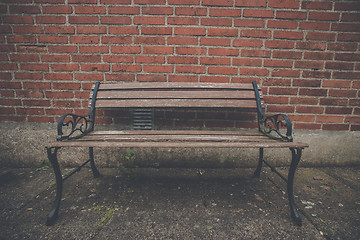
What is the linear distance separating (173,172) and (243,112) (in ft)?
3.44

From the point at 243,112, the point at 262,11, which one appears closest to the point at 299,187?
the point at 243,112

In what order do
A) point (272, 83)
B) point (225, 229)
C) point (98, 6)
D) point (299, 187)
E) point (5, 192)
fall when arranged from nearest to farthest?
point (225, 229) < point (5, 192) < point (299, 187) < point (98, 6) < point (272, 83)

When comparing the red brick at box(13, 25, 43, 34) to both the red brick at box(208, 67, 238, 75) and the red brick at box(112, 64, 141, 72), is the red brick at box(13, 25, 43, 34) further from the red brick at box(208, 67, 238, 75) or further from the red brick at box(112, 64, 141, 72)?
the red brick at box(208, 67, 238, 75)

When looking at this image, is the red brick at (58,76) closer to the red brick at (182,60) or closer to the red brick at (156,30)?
the red brick at (156,30)

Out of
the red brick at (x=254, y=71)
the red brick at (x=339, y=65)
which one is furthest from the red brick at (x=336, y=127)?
the red brick at (x=254, y=71)

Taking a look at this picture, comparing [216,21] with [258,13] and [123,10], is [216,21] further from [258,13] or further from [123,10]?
[123,10]

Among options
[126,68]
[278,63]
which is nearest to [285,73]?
[278,63]

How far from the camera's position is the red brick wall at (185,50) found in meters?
1.83

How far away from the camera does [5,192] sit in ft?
5.17

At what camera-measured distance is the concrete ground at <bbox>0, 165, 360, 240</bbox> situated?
117 centimetres

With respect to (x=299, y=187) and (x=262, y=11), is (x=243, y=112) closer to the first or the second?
(x=299, y=187)

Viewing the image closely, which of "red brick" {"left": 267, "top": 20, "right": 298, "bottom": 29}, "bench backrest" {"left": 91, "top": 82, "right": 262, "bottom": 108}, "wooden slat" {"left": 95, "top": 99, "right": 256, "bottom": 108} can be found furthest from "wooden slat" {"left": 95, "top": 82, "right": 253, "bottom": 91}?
"red brick" {"left": 267, "top": 20, "right": 298, "bottom": 29}

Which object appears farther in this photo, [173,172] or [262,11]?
[173,172]

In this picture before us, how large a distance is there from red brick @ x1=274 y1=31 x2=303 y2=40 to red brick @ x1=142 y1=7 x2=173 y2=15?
3.77 feet
